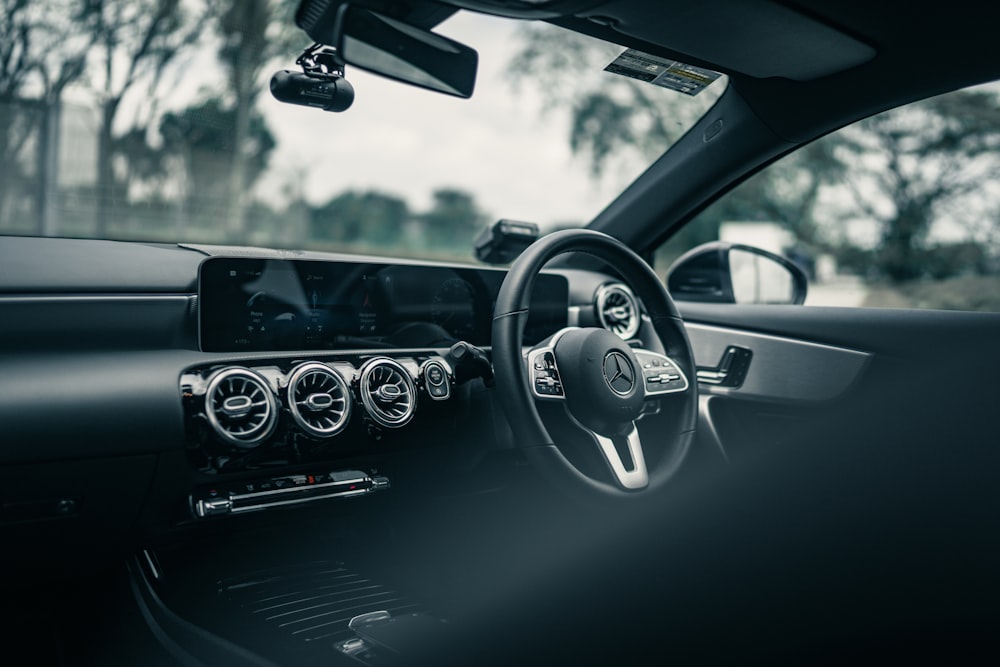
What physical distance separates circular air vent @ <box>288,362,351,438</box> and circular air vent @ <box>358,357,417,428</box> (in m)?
0.07

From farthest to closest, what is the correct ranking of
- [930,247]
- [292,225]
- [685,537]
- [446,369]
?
[292,225] → [930,247] → [446,369] → [685,537]

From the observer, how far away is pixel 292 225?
7.89 m

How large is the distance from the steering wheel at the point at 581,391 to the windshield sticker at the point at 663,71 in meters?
0.62

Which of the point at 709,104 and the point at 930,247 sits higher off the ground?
the point at 709,104

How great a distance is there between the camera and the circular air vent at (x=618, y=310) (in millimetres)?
2834

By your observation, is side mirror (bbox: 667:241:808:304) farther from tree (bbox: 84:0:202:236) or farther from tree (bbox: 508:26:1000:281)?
tree (bbox: 84:0:202:236)

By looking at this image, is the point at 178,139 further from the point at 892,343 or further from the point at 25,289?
the point at 892,343

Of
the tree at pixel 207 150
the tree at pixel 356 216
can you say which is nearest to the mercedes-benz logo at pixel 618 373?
the tree at pixel 207 150

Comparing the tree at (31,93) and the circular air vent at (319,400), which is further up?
the tree at (31,93)

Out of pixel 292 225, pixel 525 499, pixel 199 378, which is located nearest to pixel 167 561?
pixel 199 378

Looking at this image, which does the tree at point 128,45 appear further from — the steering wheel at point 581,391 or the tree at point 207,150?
the steering wheel at point 581,391

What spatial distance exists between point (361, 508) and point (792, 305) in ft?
5.54

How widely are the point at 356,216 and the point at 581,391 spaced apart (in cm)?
640

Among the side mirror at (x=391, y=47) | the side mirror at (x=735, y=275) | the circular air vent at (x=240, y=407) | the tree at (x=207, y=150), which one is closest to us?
the side mirror at (x=391, y=47)
